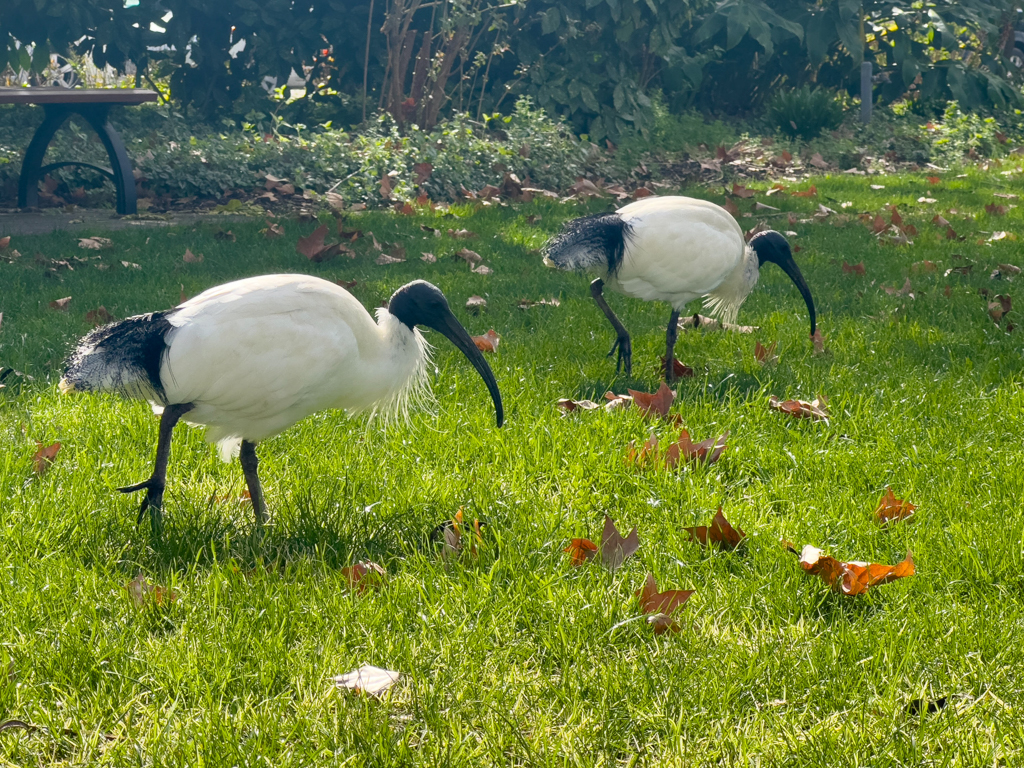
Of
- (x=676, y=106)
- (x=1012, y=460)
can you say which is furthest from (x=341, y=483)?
(x=676, y=106)

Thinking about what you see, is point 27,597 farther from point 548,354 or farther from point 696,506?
point 548,354

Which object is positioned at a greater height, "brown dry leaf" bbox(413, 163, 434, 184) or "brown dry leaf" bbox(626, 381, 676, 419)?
"brown dry leaf" bbox(626, 381, 676, 419)

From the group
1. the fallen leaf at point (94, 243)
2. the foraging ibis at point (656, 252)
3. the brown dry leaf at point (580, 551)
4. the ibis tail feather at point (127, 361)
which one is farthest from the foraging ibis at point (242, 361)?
the fallen leaf at point (94, 243)

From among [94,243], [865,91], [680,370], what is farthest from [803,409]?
[865,91]

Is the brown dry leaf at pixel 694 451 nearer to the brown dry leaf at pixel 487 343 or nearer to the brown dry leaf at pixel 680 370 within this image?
the brown dry leaf at pixel 680 370

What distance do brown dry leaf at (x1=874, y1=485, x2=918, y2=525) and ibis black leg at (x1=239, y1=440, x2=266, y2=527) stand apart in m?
1.91

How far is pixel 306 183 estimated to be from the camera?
10023 millimetres

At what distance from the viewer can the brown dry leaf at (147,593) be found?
8.92ft

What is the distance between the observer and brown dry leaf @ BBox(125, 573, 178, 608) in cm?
272

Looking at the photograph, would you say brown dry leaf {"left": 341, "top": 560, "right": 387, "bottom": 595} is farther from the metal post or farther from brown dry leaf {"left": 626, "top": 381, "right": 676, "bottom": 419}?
the metal post

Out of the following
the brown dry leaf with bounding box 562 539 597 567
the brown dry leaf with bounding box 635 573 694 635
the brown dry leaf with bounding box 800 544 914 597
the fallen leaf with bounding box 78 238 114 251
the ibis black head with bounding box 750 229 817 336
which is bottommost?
the fallen leaf with bounding box 78 238 114 251

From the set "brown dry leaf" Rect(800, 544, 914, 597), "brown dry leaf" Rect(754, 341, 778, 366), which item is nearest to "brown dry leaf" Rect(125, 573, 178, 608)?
"brown dry leaf" Rect(800, 544, 914, 597)

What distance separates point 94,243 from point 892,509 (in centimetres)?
617

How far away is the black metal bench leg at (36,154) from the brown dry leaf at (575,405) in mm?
6836
